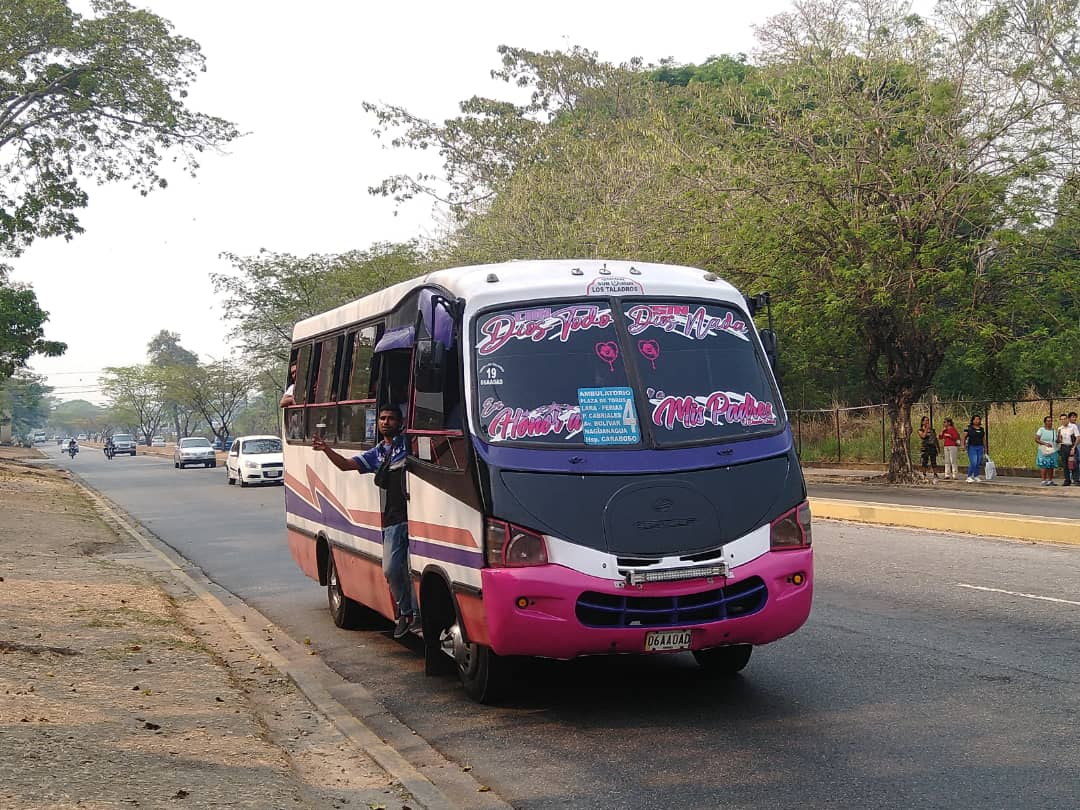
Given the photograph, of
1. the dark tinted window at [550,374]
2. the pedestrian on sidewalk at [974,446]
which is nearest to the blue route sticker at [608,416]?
the dark tinted window at [550,374]

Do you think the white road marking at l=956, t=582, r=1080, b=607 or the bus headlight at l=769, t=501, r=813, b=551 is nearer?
the bus headlight at l=769, t=501, r=813, b=551

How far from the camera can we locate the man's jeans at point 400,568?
29.3 feet

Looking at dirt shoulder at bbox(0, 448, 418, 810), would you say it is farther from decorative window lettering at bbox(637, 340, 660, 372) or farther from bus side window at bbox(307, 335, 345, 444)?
decorative window lettering at bbox(637, 340, 660, 372)

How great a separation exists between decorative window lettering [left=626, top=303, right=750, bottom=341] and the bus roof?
11cm

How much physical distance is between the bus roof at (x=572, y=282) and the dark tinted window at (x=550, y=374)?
4.0 inches

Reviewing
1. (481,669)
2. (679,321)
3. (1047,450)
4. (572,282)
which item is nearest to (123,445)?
(1047,450)

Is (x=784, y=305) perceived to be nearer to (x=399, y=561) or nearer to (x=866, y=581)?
(x=866, y=581)

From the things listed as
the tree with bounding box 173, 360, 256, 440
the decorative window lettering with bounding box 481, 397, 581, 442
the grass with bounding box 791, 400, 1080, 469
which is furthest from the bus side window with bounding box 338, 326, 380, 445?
the tree with bounding box 173, 360, 256, 440

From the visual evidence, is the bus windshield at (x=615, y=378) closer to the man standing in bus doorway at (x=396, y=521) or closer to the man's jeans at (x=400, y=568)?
the man standing in bus doorway at (x=396, y=521)

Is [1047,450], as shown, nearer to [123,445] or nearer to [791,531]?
[791,531]

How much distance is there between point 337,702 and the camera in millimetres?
8477

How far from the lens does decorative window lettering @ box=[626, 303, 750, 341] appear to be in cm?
816

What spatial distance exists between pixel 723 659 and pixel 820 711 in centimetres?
118

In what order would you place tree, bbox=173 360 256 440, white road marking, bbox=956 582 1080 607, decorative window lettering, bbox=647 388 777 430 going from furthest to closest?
tree, bbox=173 360 256 440, white road marking, bbox=956 582 1080 607, decorative window lettering, bbox=647 388 777 430
